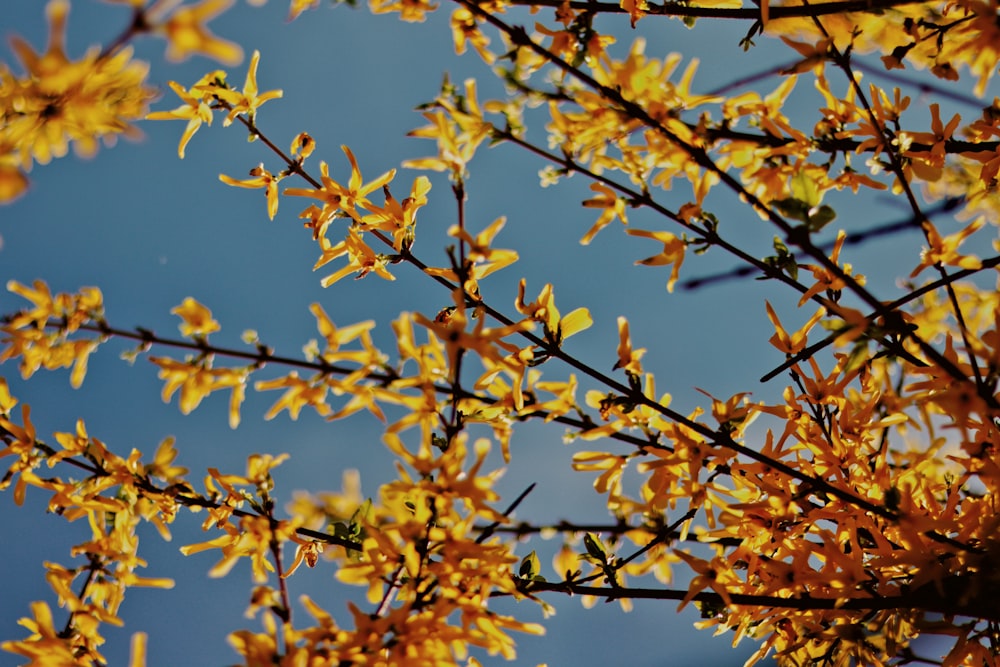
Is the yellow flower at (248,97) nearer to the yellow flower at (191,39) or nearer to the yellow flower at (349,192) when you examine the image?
the yellow flower at (349,192)

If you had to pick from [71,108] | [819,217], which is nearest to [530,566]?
[819,217]

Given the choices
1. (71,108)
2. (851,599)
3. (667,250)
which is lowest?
(851,599)

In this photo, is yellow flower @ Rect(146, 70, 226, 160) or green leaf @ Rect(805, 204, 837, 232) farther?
yellow flower @ Rect(146, 70, 226, 160)

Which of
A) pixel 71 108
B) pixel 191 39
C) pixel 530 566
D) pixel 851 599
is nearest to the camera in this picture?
pixel 191 39

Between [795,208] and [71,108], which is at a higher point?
[71,108]

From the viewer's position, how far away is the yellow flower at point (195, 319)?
130 cm

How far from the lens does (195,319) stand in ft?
4.33

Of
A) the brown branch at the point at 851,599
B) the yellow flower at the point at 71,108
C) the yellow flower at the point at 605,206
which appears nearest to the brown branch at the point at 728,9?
the yellow flower at the point at 605,206

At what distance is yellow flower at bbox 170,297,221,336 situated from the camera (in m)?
1.30

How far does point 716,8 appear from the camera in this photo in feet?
5.64

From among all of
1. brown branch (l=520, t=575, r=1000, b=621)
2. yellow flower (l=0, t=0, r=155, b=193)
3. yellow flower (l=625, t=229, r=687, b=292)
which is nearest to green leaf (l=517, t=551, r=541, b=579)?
brown branch (l=520, t=575, r=1000, b=621)

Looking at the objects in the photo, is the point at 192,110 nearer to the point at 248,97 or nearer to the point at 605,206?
the point at 248,97

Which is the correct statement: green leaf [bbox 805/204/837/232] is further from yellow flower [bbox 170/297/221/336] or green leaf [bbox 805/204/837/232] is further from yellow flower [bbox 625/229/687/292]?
yellow flower [bbox 170/297/221/336]

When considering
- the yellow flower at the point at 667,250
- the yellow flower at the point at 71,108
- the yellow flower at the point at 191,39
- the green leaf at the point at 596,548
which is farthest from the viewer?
the green leaf at the point at 596,548
